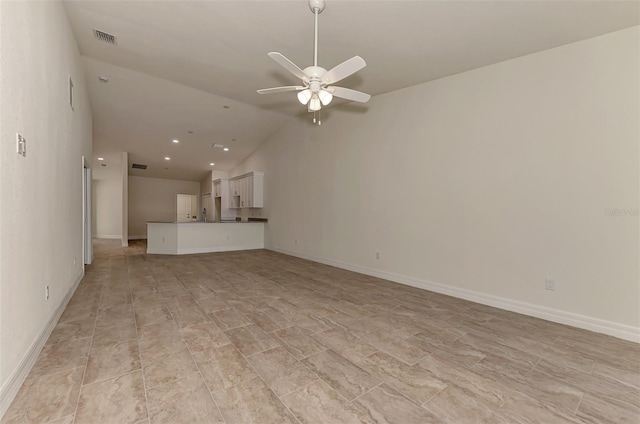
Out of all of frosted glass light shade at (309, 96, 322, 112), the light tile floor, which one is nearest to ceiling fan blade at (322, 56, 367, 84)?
frosted glass light shade at (309, 96, 322, 112)

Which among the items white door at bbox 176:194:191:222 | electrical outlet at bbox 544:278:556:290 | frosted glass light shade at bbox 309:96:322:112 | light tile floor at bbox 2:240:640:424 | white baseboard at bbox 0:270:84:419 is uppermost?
frosted glass light shade at bbox 309:96:322:112

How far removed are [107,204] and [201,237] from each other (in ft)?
21.6

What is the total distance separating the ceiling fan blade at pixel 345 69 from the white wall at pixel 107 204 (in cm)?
1132

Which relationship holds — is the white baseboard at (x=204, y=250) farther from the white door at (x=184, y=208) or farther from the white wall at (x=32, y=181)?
the white door at (x=184, y=208)

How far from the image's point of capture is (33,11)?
6.63 feet

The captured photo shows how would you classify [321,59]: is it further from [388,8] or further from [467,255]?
[467,255]

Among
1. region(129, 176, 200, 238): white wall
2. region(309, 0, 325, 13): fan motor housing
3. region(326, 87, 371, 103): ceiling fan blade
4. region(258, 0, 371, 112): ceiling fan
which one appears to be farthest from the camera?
region(129, 176, 200, 238): white wall

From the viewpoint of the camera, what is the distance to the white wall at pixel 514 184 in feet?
8.48

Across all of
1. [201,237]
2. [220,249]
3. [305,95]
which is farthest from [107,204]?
Answer: [305,95]

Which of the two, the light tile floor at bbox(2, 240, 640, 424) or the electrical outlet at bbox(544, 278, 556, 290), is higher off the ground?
the electrical outlet at bbox(544, 278, 556, 290)

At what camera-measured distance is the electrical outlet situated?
2902mm

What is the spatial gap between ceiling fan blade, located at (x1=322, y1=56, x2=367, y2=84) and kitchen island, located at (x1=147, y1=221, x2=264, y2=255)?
5937mm

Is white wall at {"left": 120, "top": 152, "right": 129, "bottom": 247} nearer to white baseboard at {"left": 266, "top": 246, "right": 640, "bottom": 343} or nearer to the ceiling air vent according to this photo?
the ceiling air vent

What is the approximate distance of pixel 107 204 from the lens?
10867 mm
